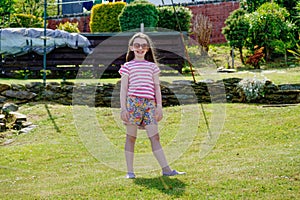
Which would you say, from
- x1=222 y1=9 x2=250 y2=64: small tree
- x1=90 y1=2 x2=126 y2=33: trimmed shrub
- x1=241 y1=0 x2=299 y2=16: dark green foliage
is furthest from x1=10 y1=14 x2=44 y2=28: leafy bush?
x1=241 y1=0 x2=299 y2=16: dark green foliage

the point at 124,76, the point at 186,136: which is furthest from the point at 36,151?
the point at 124,76

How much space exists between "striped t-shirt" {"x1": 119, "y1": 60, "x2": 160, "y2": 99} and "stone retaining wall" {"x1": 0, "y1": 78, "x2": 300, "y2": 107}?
610 centimetres

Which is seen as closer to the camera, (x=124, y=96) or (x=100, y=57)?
(x=124, y=96)

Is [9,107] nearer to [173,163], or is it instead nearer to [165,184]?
[173,163]

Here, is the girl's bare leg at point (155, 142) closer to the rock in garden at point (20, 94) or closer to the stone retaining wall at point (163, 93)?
the stone retaining wall at point (163, 93)

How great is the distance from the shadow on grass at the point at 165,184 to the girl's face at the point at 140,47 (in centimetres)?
127

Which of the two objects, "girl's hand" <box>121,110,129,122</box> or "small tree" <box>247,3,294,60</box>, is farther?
"small tree" <box>247,3,294,60</box>

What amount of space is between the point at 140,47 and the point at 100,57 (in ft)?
32.2

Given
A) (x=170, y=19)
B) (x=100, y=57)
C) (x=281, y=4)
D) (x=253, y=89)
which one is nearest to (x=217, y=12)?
(x=281, y=4)

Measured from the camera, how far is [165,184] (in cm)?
471

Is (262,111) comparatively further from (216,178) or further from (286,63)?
(286,63)

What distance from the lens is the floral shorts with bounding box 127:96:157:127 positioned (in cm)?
492

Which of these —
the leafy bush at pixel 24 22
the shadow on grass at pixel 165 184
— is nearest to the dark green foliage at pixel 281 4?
the leafy bush at pixel 24 22

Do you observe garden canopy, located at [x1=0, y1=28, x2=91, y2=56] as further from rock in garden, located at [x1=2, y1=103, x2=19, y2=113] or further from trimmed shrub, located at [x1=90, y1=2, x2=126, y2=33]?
rock in garden, located at [x1=2, y1=103, x2=19, y2=113]
